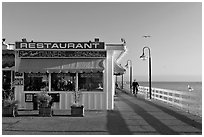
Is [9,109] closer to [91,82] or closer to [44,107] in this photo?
[44,107]

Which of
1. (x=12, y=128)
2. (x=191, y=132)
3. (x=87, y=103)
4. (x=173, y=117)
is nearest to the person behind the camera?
(x=191, y=132)

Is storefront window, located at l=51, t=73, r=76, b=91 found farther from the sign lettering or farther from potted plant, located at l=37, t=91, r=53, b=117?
potted plant, located at l=37, t=91, r=53, b=117

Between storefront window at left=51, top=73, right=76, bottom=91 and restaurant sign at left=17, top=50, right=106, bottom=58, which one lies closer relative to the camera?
restaurant sign at left=17, top=50, right=106, bottom=58

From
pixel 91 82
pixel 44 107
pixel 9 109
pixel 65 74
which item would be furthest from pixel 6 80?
pixel 44 107

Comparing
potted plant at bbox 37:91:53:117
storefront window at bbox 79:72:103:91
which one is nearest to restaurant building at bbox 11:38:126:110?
storefront window at bbox 79:72:103:91

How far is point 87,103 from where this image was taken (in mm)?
15094

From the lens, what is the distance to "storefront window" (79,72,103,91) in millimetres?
15211

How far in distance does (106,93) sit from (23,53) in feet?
13.3

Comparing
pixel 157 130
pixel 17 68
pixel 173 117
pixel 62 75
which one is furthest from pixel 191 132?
pixel 17 68

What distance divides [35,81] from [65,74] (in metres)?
A: 1.38

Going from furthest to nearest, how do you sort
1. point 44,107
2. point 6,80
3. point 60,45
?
point 6,80 < point 60,45 < point 44,107

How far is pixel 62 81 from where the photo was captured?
1525 centimetres

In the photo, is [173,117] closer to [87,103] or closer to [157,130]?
[157,130]

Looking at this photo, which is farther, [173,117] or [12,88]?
[12,88]
